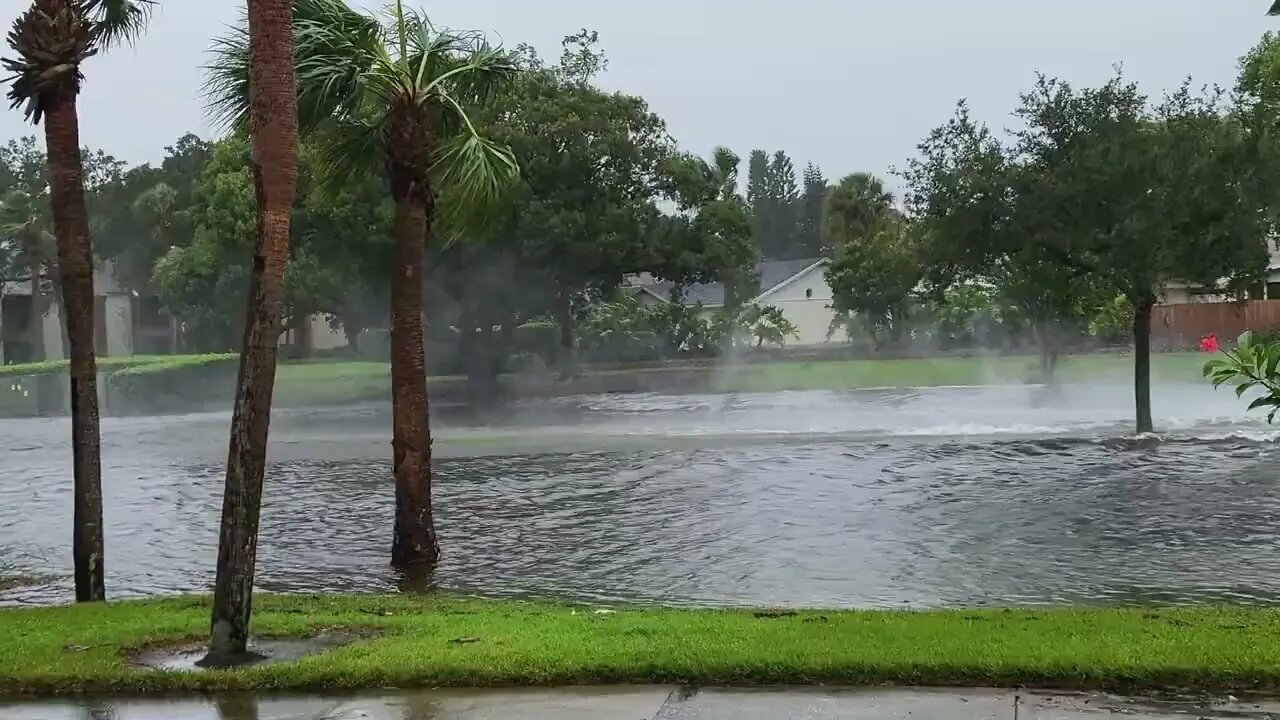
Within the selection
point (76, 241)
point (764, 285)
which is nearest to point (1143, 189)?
point (76, 241)

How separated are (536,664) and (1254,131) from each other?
788 inches

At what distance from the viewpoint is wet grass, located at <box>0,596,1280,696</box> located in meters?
6.93

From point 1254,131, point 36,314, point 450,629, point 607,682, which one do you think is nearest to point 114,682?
point 450,629

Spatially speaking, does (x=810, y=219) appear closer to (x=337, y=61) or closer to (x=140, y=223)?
(x=140, y=223)

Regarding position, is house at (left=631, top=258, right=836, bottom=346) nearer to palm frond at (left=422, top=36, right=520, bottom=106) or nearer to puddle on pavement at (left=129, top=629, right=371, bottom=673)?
palm frond at (left=422, top=36, right=520, bottom=106)

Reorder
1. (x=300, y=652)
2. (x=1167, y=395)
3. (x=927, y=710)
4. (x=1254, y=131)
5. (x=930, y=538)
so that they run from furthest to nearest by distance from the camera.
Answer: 1. (x=1167, y=395)
2. (x=1254, y=131)
3. (x=930, y=538)
4. (x=300, y=652)
5. (x=927, y=710)

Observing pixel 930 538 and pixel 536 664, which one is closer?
pixel 536 664

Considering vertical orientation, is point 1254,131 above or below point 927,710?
above

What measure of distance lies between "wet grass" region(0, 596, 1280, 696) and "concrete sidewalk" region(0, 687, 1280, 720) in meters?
0.19

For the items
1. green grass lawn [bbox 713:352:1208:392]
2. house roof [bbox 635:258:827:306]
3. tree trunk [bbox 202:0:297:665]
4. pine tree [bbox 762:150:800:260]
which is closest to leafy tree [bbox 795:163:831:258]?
pine tree [bbox 762:150:800:260]

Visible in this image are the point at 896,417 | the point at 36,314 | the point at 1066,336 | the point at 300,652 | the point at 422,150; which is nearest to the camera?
the point at 300,652

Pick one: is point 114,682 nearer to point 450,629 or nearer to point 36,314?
point 450,629

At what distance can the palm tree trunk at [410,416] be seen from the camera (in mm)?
13852

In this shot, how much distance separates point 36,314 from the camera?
204 feet
